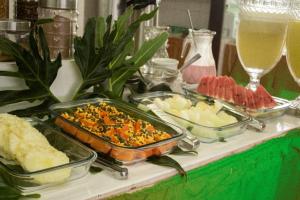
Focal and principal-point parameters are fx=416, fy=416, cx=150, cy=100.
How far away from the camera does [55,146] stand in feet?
2.27

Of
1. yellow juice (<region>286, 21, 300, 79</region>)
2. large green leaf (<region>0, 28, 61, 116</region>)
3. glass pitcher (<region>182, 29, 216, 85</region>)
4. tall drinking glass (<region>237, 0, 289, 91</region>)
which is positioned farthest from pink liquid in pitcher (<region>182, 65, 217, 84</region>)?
large green leaf (<region>0, 28, 61, 116</region>)

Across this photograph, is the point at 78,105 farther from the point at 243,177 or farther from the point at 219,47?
the point at 219,47

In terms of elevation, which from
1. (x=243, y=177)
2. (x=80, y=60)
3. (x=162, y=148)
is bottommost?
(x=243, y=177)

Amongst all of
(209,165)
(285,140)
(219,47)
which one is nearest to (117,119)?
(209,165)

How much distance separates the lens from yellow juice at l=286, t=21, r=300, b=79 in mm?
1134

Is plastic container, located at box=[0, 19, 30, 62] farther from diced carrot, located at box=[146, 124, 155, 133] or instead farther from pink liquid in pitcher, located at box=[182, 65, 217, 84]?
pink liquid in pitcher, located at box=[182, 65, 217, 84]

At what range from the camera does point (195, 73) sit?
122 centimetres

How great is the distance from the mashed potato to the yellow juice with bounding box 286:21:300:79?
777 mm

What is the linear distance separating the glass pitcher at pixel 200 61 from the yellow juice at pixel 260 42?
9 centimetres

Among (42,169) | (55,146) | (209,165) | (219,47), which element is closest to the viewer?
(42,169)

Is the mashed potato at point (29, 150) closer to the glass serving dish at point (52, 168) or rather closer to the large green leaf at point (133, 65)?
the glass serving dish at point (52, 168)

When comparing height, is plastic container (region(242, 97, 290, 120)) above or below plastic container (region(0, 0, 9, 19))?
below

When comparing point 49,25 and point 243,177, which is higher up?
point 49,25

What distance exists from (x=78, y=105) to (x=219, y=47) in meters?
2.52
